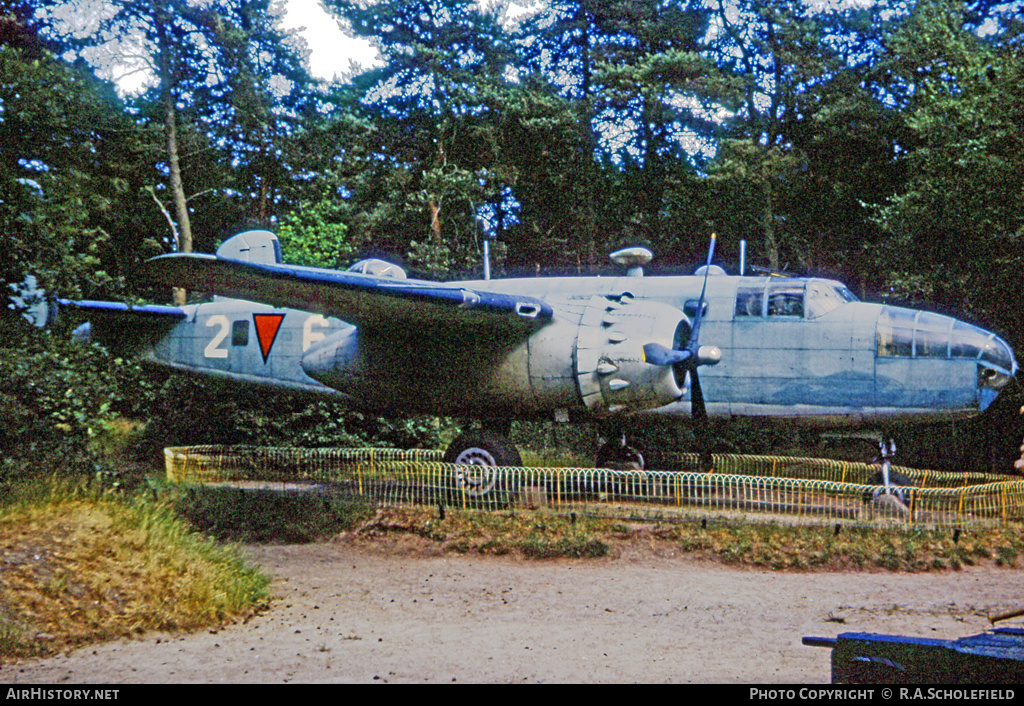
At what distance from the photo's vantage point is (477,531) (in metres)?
10.3

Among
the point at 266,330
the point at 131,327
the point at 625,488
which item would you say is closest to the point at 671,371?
the point at 625,488

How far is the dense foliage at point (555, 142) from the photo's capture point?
52.5ft

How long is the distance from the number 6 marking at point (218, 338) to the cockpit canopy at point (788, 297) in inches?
352

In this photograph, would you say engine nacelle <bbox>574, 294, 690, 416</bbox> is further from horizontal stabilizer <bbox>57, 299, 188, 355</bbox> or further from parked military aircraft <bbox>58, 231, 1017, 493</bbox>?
horizontal stabilizer <bbox>57, 299, 188, 355</bbox>

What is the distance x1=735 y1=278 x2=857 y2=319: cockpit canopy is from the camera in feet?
39.7

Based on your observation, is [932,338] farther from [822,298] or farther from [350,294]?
[350,294]

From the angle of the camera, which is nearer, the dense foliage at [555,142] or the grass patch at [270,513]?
the grass patch at [270,513]

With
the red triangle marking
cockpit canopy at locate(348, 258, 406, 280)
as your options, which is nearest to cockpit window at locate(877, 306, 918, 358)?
cockpit canopy at locate(348, 258, 406, 280)

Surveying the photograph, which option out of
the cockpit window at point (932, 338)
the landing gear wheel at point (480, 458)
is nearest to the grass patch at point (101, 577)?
the landing gear wheel at point (480, 458)

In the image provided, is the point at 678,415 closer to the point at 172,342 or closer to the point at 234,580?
the point at 234,580

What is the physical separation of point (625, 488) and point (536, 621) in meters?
5.81

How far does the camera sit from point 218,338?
47.3ft

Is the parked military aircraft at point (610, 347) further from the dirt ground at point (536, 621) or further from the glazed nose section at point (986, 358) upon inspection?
the dirt ground at point (536, 621)

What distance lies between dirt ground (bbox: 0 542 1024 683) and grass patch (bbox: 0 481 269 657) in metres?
0.28
